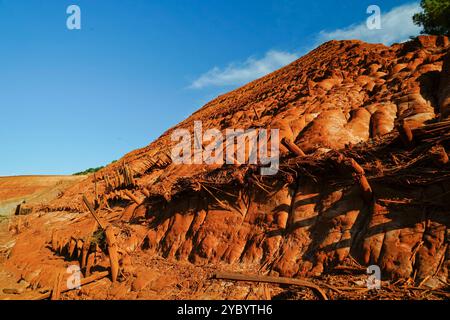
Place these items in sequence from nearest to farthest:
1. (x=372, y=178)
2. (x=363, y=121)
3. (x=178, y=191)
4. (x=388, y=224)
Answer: (x=388, y=224) → (x=372, y=178) → (x=363, y=121) → (x=178, y=191)

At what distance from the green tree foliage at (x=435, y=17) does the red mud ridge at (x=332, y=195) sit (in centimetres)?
1258

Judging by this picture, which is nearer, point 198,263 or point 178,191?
point 198,263

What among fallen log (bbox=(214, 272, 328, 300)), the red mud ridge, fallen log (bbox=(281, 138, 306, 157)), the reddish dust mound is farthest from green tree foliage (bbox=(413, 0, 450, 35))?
the reddish dust mound

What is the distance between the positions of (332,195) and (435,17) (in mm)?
23385

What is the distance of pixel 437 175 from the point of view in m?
5.22

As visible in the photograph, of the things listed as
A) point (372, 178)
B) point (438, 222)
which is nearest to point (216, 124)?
point (372, 178)

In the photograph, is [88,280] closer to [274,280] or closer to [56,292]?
[56,292]

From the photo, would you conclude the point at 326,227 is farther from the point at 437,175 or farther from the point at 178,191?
the point at 178,191

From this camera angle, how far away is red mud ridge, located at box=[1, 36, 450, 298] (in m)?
5.29

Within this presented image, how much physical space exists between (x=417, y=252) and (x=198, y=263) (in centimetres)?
492

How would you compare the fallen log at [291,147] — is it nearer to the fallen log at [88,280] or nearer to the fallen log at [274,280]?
the fallen log at [274,280]

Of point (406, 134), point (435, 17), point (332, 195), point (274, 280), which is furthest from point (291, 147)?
point (435, 17)

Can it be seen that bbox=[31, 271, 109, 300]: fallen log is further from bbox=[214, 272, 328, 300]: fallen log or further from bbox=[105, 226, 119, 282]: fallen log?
bbox=[214, 272, 328, 300]: fallen log

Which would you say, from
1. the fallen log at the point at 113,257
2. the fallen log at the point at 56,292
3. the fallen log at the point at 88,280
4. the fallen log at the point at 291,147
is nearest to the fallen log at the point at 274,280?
the fallen log at the point at 291,147
